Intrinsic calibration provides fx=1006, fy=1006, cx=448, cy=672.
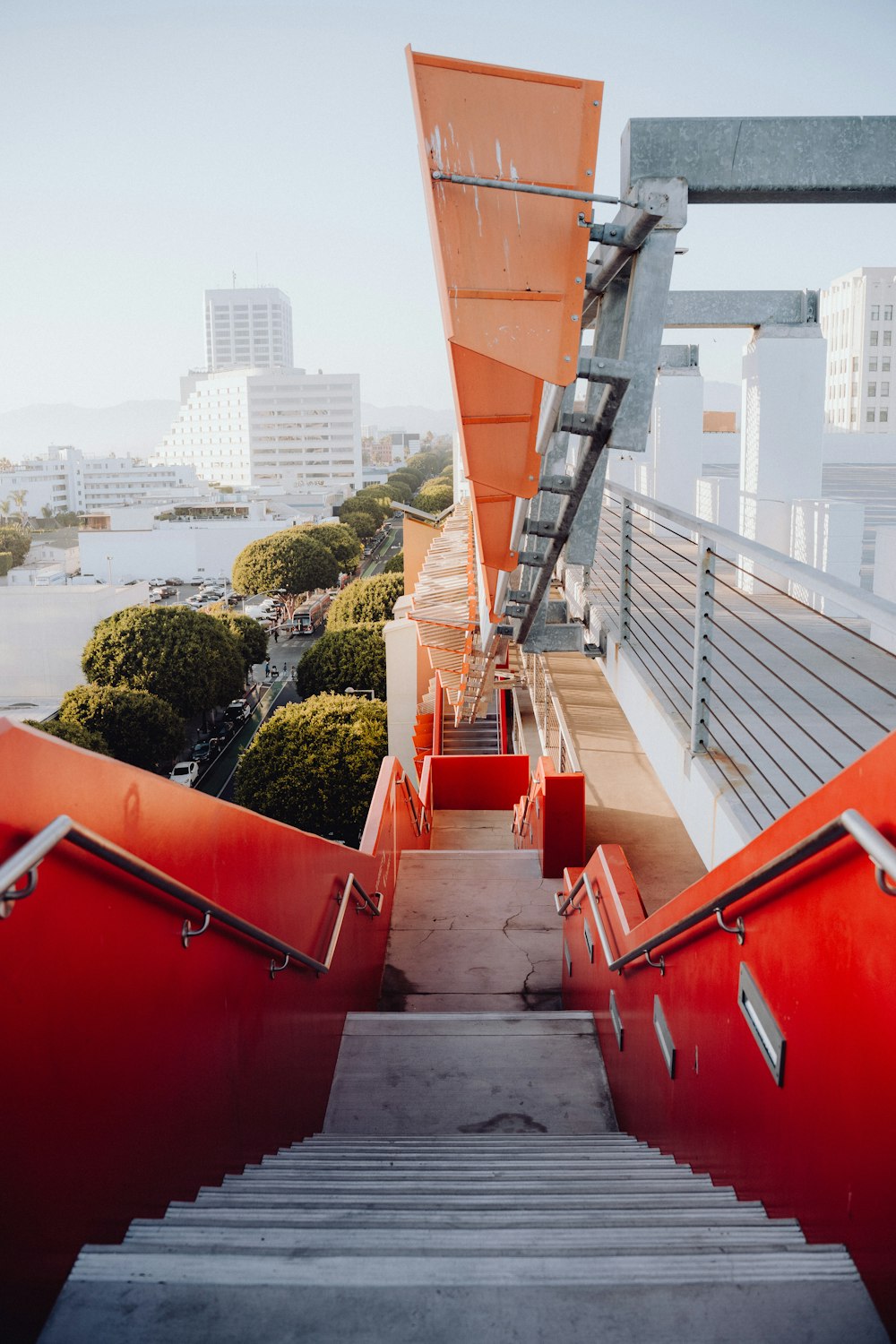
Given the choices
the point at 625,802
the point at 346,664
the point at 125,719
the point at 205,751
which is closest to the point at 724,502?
the point at 625,802

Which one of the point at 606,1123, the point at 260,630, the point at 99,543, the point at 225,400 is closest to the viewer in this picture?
the point at 606,1123

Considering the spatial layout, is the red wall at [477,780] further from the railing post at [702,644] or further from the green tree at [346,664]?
the green tree at [346,664]

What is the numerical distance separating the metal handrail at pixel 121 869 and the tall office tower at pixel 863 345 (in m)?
23.2

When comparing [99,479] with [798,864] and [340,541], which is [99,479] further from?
[798,864]

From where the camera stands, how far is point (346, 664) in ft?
90.2

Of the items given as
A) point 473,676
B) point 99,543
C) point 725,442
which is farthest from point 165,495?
point 473,676

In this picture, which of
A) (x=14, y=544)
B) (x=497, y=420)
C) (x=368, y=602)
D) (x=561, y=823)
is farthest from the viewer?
(x=14, y=544)

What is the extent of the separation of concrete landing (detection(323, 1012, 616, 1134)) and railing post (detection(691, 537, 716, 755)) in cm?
169

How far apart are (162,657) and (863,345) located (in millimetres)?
19663

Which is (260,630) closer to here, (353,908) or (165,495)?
(353,908)

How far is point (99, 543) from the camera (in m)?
61.3

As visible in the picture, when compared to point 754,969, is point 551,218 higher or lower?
higher

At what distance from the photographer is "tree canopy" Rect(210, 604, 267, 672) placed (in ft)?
111

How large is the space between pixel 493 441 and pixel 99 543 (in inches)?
2430
